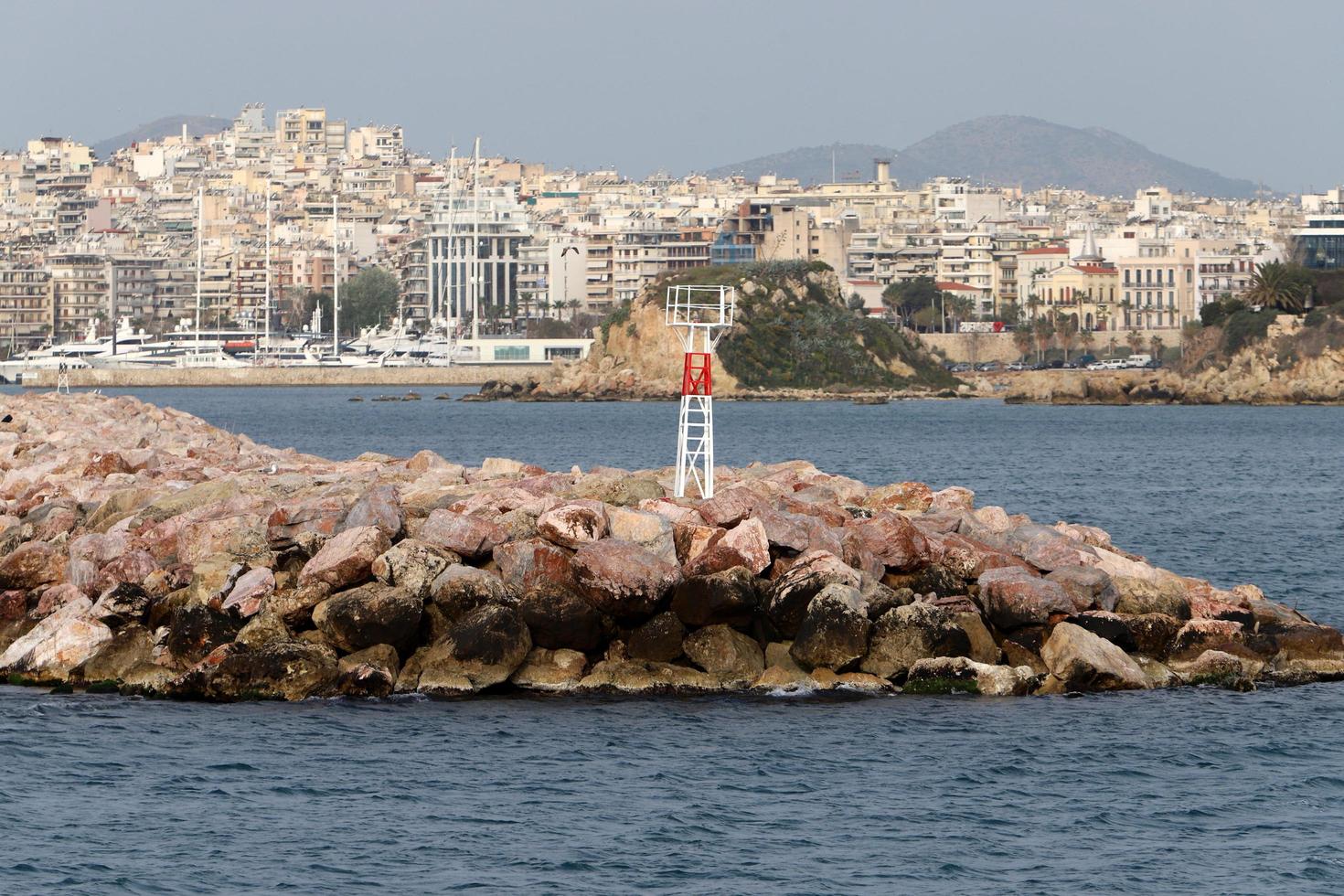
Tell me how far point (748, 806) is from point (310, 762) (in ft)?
11.0

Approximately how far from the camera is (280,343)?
151 meters

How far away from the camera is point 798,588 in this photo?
718 inches

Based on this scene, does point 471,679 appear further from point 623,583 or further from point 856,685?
point 856,685

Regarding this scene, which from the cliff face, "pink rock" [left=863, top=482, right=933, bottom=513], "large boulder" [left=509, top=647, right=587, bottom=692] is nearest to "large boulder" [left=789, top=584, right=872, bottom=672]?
"large boulder" [left=509, top=647, right=587, bottom=692]

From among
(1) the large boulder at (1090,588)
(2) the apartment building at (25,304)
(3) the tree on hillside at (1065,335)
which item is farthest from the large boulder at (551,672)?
(2) the apartment building at (25,304)

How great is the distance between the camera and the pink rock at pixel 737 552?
18609 millimetres

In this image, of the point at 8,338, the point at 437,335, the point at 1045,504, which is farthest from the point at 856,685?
the point at 8,338

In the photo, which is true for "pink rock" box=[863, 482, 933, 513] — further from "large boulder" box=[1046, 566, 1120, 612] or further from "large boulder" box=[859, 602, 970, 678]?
"large boulder" box=[859, 602, 970, 678]

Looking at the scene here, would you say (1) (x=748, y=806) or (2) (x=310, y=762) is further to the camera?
(2) (x=310, y=762)

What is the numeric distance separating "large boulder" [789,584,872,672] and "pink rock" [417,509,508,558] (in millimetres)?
→ 3068

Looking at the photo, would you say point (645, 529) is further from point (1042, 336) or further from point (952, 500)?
point (1042, 336)

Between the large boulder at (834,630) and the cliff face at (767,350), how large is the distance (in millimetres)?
91112

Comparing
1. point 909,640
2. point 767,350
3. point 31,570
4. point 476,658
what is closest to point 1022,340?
point 767,350

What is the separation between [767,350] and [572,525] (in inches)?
3873
